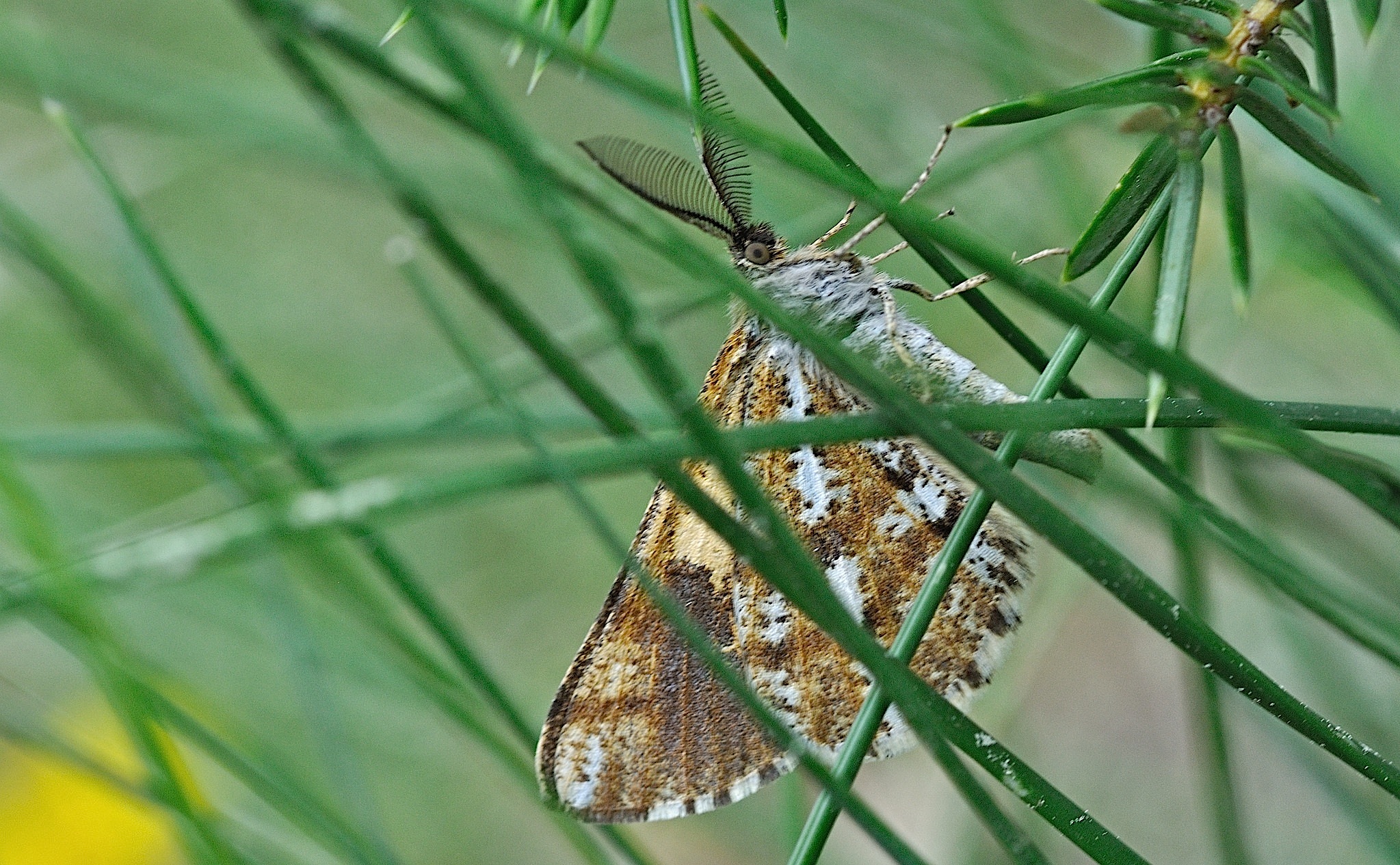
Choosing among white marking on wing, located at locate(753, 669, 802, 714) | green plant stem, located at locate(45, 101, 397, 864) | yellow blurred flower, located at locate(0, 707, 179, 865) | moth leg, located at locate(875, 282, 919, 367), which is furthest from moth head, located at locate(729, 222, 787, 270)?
yellow blurred flower, located at locate(0, 707, 179, 865)

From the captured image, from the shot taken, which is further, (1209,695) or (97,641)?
(1209,695)

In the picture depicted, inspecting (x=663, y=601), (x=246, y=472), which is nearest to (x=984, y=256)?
(x=663, y=601)

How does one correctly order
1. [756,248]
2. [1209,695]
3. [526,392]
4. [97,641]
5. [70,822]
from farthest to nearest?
[70,822] < [526,392] < [756,248] < [1209,695] < [97,641]

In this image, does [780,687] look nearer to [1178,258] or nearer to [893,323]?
[893,323]

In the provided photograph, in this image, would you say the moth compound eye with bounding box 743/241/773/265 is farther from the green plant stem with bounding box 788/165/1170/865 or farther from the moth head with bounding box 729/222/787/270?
the green plant stem with bounding box 788/165/1170/865

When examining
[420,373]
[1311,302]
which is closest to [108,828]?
[420,373]

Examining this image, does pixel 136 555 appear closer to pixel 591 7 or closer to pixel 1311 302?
pixel 591 7
